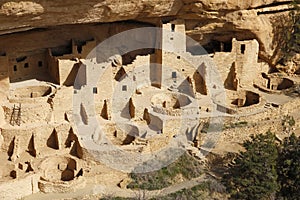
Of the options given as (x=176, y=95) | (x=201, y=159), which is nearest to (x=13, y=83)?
(x=176, y=95)

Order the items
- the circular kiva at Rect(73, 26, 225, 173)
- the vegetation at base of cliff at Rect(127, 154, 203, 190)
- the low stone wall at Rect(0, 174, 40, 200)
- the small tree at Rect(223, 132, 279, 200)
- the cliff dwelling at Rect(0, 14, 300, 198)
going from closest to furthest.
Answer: the low stone wall at Rect(0, 174, 40, 200), the small tree at Rect(223, 132, 279, 200), the vegetation at base of cliff at Rect(127, 154, 203, 190), the cliff dwelling at Rect(0, 14, 300, 198), the circular kiva at Rect(73, 26, 225, 173)

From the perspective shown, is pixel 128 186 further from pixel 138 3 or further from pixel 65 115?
pixel 138 3

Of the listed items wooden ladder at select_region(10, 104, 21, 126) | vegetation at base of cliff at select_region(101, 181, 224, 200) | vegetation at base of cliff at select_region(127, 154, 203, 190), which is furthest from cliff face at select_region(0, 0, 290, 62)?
vegetation at base of cliff at select_region(101, 181, 224, 200)

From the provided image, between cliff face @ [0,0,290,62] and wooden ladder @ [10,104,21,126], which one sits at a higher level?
cliff face @ [0,0,290,62]

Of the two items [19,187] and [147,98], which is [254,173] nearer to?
[147,98]

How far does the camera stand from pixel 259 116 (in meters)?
21.6

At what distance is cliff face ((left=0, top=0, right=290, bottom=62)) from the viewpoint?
17.8m

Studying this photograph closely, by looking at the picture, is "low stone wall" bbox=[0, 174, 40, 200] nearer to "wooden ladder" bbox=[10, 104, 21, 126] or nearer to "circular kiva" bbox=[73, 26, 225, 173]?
"circular kiva" bbox=[73, 26, 225, 173]

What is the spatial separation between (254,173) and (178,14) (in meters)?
6.34

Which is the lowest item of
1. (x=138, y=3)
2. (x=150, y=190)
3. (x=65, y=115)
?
(x=150, y=190)

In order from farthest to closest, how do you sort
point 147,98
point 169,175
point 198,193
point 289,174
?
point 147,98
point 169,175
point 198,193
point 289,174

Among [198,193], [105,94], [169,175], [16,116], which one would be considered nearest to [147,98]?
[105,94]

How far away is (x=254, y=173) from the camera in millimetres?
18047

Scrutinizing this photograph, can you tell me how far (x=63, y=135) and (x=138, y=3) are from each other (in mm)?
4622
